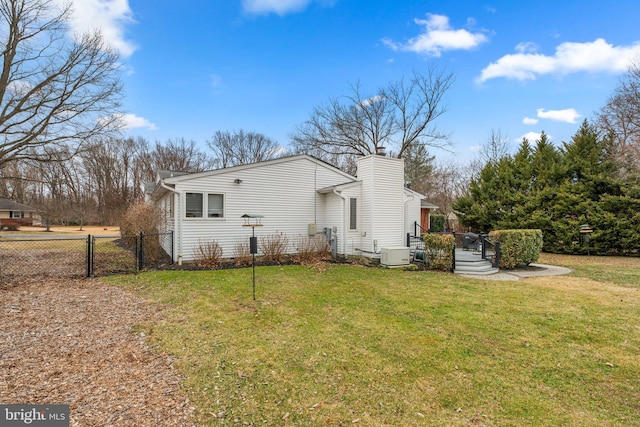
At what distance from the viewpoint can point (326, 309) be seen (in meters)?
5.56

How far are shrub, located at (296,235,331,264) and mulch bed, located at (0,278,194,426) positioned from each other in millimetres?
5844

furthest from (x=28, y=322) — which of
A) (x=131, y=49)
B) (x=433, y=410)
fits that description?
(x=131, y=49)

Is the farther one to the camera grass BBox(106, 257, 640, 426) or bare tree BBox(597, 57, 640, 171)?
bare tree BBox(597, 57, 640, 171)

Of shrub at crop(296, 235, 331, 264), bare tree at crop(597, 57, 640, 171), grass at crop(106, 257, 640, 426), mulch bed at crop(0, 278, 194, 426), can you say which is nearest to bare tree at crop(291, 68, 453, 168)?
bare tree at crop(597, 57, 640, 171)

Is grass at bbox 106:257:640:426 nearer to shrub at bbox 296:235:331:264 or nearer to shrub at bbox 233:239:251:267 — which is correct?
shrub at bbox 233:239:251:267

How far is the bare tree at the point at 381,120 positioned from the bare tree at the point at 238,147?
1422 cm

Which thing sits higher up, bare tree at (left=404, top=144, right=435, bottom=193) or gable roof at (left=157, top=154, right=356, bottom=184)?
bare tree at (left=404, top=144, right=435, bottom=193)

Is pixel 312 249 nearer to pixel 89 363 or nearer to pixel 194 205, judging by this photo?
pixel 194 205

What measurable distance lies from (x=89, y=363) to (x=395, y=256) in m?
8.38

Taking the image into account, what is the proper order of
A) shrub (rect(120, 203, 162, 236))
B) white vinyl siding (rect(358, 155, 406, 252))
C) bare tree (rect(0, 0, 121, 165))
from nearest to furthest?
white vinyl siding (rect(358, 155, 406, 252)) → shrub (rect(120, 203, 162, 236)) → bare tree (rect(0, 0, 121, 165))

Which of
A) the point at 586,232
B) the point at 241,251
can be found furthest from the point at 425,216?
the point at 241,251

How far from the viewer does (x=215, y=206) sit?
10.7 m

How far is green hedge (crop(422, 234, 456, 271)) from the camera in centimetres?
965

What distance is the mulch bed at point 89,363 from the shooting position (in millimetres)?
2623
